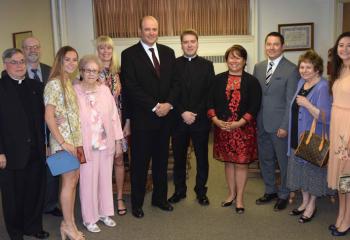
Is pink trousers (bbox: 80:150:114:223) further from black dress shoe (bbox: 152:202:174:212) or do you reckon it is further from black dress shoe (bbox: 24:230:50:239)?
black dress shoe (bbox: 152:202:174:212)

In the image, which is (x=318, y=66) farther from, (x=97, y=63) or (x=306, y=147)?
(x=97, y=63)

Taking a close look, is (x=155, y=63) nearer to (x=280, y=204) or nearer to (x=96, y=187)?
(x=96, y=187)

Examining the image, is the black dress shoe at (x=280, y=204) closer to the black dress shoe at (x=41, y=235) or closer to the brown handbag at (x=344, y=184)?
the brown handbag at (x=344, y=184)

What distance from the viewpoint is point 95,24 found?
23.0 ft

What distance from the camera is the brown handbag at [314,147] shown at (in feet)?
10.4

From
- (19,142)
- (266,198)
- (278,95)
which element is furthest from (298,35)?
(19,142)

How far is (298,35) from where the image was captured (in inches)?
267

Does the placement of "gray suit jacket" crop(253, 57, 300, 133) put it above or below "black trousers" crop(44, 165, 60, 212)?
above

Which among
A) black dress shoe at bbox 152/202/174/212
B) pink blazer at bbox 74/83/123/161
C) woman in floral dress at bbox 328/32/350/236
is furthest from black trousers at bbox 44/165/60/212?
woman in floral dress at bbox 328/32/350/236

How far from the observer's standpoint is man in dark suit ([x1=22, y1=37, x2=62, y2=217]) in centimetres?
353

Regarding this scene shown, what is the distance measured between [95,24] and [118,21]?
0.39 m

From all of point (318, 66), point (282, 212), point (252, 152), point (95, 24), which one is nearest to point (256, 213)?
point (282, 212)

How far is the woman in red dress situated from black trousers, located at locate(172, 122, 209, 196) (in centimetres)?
17

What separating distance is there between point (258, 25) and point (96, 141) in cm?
446
